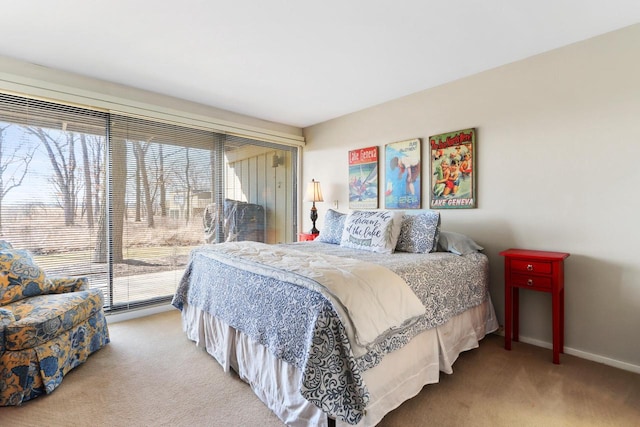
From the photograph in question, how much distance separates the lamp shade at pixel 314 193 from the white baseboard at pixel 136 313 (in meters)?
2.15

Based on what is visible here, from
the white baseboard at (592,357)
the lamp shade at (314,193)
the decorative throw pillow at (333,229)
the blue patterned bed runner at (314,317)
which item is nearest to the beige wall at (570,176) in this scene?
the white baseboard at (592,357)

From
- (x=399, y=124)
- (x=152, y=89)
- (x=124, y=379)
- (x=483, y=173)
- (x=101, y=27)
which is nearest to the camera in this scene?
(x=124, y=379)

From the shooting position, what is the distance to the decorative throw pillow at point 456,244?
98.0 inches

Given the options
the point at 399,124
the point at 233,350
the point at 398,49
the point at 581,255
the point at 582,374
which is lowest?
the point at 582,374

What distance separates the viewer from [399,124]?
3.38m

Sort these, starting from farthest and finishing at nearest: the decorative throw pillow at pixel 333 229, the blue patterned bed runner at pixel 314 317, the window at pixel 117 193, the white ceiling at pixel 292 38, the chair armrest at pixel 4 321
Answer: the decorative throw pillow at pixel 333 229 → the window at pixel 117 193 → the white ceiling at pixel 292 38 → the chair armrest at pixel 4 321 → the blue patterned bed runner at pixel 314 317

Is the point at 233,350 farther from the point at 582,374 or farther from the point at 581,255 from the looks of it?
the point at 581,255

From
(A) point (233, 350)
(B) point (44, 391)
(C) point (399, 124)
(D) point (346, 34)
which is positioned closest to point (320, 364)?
(A) point (233, 350)

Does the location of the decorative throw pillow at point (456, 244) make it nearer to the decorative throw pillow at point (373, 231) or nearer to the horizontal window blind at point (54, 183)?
the decorative throw pillow at point (373, 231)

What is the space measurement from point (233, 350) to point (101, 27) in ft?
8.00

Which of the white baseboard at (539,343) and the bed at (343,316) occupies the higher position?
the bed at (343,316)

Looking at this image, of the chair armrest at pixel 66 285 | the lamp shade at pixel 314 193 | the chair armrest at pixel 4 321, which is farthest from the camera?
the lamp shade at pixel 314 193

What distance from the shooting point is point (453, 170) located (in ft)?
9.57

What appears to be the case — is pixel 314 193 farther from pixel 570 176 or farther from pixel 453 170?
pixel 570 176
